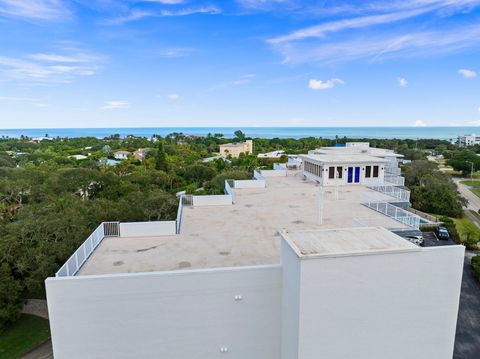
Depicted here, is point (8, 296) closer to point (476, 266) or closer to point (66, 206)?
point (66, 206)

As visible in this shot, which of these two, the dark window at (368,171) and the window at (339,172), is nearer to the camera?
the dark window at (368,171)

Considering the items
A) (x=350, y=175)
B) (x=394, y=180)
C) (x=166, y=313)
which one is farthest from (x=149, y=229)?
(x=394, y=180)

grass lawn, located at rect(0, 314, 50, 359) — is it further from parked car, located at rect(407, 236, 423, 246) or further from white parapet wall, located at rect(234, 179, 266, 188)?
parked car, located at rect(407, 236, 423, 246)

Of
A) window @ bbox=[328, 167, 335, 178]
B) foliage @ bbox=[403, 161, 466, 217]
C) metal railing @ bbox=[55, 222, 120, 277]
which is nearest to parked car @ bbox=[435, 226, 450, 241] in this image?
foliage @ bbox=[403, 161, 466, 217]

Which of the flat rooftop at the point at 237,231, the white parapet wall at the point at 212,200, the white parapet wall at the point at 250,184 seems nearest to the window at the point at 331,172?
the flat rooftop at the point at 237,231

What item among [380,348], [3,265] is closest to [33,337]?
[3,265]

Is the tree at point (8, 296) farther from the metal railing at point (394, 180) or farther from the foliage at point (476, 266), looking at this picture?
the foliage at point (476, 266)

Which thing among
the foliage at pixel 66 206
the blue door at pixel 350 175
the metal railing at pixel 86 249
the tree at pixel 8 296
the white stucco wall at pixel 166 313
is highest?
the blue door at pixel 350 175
